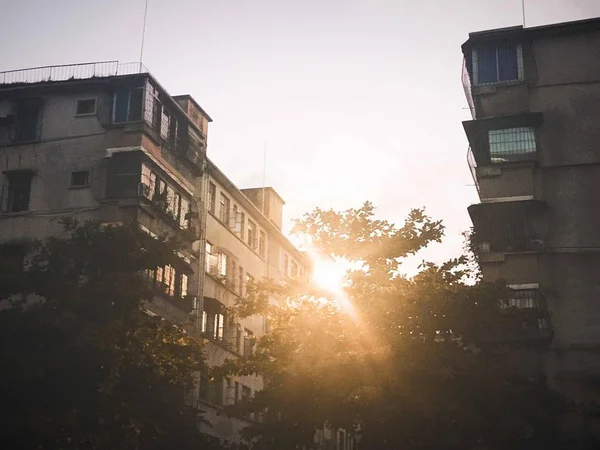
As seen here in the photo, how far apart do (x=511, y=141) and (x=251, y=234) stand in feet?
72.2

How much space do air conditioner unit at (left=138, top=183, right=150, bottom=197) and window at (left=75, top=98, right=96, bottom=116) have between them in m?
4.98

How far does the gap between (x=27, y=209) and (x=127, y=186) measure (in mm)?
5262

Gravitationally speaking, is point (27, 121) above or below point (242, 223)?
above

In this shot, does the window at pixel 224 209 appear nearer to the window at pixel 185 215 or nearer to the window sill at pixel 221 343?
the window at pixel 185 215

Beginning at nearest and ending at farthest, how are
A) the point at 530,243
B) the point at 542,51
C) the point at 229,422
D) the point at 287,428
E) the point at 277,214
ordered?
the point at 287,428
the point at 530,243
the point at 542,51
the point at 229,422
the point at 277,214

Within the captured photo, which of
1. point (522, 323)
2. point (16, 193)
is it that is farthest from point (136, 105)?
point (522, 323)

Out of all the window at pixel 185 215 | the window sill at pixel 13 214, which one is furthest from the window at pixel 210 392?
the window sill at pixel 13 214

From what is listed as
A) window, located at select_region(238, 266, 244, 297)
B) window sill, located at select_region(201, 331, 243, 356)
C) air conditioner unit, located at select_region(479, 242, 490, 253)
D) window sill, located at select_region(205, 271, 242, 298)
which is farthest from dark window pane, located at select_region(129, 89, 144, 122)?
air conditioner unit, located at select_region(479, 242, 490, 253)

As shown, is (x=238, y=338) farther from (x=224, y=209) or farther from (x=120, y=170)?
(x=120, y=170)

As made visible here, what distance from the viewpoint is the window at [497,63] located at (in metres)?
41.3

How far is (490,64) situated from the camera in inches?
1644

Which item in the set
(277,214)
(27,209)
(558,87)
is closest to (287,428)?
(27,209)

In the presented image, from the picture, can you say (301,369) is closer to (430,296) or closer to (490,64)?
(430,296)

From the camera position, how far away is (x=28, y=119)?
143 ft
